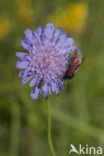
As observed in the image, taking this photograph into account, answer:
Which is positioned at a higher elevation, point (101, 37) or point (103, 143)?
point (101, 37)

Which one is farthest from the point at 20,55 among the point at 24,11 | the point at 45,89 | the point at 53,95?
the point at 24,11

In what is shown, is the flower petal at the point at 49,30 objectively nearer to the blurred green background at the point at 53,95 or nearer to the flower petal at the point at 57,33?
the flower petal at the point at 57,33

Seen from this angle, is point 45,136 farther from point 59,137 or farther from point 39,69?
point 39,69

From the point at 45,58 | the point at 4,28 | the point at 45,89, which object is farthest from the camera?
the point at 4,28

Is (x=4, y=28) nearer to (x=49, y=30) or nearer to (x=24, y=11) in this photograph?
(x=24, y=11)

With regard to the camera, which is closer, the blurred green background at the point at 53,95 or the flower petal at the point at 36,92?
the flower petal at the point at 36,92

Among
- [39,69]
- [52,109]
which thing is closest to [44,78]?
[39,69]

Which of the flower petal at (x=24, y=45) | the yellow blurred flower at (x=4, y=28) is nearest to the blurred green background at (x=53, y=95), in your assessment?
the yellow blurred flower at (x=4, y=28)
